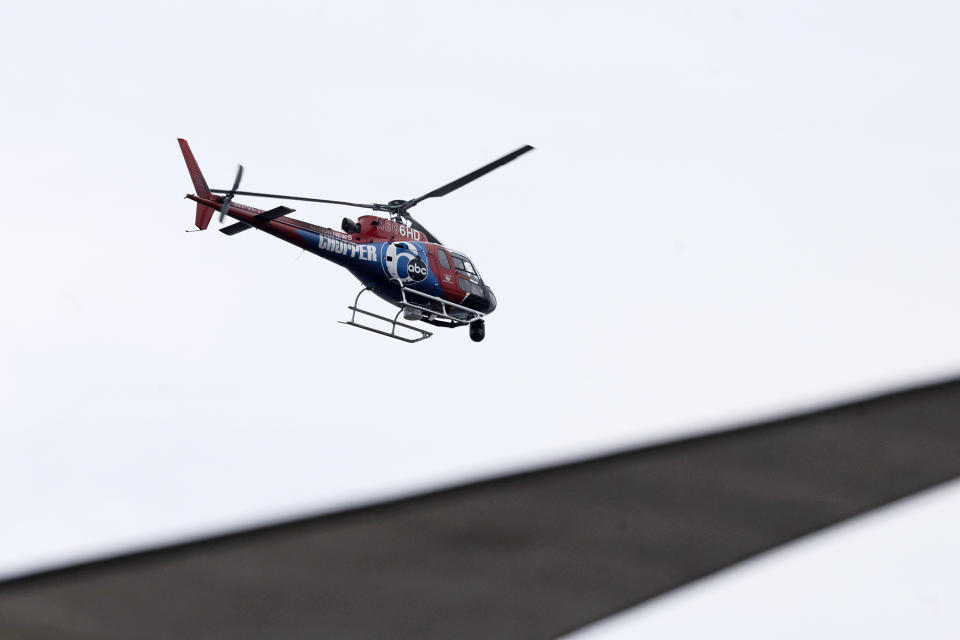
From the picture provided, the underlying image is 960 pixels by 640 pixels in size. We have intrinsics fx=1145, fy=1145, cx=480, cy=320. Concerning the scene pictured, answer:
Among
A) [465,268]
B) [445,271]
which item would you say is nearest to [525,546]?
[445,271]

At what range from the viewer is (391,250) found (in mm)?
24797

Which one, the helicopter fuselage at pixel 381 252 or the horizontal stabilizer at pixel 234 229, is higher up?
the horizontal stabilizer at pixel 234 229

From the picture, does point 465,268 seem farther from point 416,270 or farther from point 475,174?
point 475,174

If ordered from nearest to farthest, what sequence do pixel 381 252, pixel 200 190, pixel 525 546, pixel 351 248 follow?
pixel 525 546 < pixel 200 190 < pixel 351 248 < pixel 381 252

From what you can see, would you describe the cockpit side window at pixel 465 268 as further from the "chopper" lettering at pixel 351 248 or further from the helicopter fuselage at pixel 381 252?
the "chopper" lettering at pixel 351 248

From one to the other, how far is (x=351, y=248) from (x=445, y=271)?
2.58 meters

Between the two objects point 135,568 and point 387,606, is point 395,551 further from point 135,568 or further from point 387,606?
point 135,568

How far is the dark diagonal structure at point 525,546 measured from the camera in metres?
1.60

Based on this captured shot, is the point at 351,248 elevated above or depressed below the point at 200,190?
below

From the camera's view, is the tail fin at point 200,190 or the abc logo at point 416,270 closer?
the tail fin at point 200,190

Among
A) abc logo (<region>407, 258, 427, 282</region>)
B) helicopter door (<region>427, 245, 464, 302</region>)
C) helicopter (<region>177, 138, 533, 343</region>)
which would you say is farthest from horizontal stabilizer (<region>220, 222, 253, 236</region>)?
helicopter door (<region>427, 245, 464, 302</region>)

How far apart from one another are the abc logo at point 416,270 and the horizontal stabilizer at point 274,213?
130 inches

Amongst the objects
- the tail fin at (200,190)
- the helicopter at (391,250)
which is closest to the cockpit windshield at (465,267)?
the helicopter at (391,250)

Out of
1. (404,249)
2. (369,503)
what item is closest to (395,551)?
(369,503)
